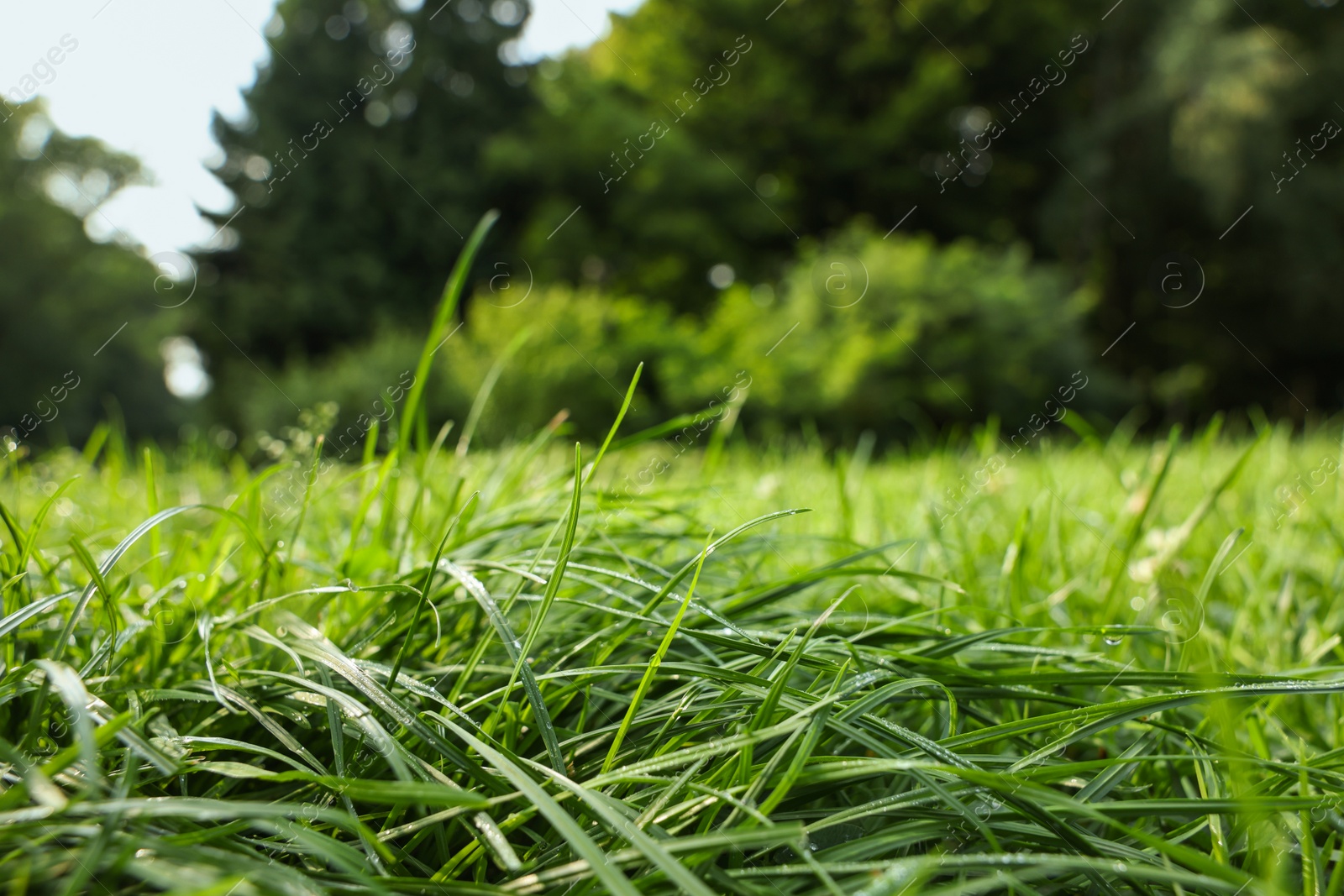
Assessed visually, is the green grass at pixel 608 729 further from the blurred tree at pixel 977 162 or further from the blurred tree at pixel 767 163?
the blurred tree at pixel 767 163

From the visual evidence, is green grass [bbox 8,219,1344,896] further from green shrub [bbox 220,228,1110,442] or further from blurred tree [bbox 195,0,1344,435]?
blurred tree [bbox 195,0,1344,435]

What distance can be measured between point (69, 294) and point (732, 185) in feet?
36.3

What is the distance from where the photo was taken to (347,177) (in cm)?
1423

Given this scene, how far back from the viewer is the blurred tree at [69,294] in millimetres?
11539

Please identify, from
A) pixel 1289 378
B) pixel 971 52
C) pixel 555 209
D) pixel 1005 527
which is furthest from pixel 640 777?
pixel 1289 378

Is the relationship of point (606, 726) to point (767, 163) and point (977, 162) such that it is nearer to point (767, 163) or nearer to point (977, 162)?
point (767, 163)

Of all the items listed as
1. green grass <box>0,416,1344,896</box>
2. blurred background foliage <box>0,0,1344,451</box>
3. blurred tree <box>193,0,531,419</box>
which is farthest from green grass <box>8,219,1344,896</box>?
blurred tree <box>193,0,531,419</box>

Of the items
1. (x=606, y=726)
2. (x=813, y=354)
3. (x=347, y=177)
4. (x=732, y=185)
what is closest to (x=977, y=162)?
(x=732, y=185)

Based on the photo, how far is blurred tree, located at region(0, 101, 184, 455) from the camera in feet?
37.9

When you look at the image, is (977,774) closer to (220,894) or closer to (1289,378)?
(220,894)

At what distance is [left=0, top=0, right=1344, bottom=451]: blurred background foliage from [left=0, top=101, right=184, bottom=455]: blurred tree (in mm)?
55

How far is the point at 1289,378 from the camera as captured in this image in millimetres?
16328

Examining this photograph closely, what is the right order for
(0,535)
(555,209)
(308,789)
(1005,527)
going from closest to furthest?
1. (308,789)
2. (0,535)
3. (1005,527)
4. (555,209)

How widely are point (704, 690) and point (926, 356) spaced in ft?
28.6
